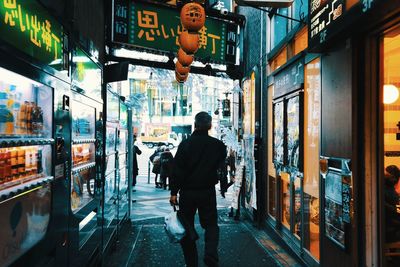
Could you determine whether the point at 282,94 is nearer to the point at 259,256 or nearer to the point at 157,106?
the point at 259,256

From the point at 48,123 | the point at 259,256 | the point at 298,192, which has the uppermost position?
the point at 48,123

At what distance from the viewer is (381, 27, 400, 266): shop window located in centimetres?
475

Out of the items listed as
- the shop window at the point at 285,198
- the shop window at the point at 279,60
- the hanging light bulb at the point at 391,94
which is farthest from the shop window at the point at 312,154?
the shop window at the point at 279,60

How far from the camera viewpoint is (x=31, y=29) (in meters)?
2.87

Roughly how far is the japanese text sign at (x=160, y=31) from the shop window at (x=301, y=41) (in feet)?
11.4

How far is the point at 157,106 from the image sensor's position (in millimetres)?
43844

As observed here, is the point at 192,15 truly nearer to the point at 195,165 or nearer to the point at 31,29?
the point at 195,165

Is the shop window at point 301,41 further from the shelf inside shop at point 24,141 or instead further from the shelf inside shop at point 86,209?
the shelf inside shop at point 24,141

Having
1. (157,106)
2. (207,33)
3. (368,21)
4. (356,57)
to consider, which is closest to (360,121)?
(356,57)

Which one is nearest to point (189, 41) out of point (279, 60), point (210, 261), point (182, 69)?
point (182, 69)

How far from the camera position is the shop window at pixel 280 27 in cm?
726

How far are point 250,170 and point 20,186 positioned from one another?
22.2 feet

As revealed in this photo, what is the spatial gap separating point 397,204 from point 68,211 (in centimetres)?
416

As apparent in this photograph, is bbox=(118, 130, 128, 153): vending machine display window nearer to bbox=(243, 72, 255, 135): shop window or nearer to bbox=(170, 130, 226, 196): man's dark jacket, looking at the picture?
bbox=(170, 130, 226, 196): man's dark jacket
